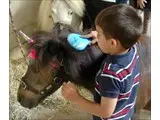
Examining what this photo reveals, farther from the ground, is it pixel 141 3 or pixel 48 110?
pixel 141 3

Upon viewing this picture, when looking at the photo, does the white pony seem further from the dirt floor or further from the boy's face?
the boy's face

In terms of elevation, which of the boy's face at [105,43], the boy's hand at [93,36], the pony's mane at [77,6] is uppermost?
the boy's face at [105,43]

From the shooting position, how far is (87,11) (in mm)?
1740

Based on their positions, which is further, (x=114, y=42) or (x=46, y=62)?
(x=46, y=62)

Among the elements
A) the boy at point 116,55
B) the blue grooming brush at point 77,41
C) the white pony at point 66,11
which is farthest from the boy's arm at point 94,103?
the white pony at point 66,11

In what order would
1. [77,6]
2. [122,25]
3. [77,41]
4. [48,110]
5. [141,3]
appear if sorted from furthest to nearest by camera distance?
[77,6]
[48,110]
[141,3]
[77,41]
[122,25]

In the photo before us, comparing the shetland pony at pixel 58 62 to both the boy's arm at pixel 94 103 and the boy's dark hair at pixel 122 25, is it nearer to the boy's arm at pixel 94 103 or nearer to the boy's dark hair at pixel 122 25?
the boy's arm at pixel 94 103

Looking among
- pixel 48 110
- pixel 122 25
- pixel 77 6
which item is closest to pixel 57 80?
pixel 122 25

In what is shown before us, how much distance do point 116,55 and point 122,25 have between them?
0.08m

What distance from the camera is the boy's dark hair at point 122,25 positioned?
0.79 m

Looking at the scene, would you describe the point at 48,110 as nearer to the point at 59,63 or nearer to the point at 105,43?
the point at 59,63

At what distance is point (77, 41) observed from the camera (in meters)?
0.92

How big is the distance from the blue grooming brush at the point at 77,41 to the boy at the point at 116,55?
0.09 meters
